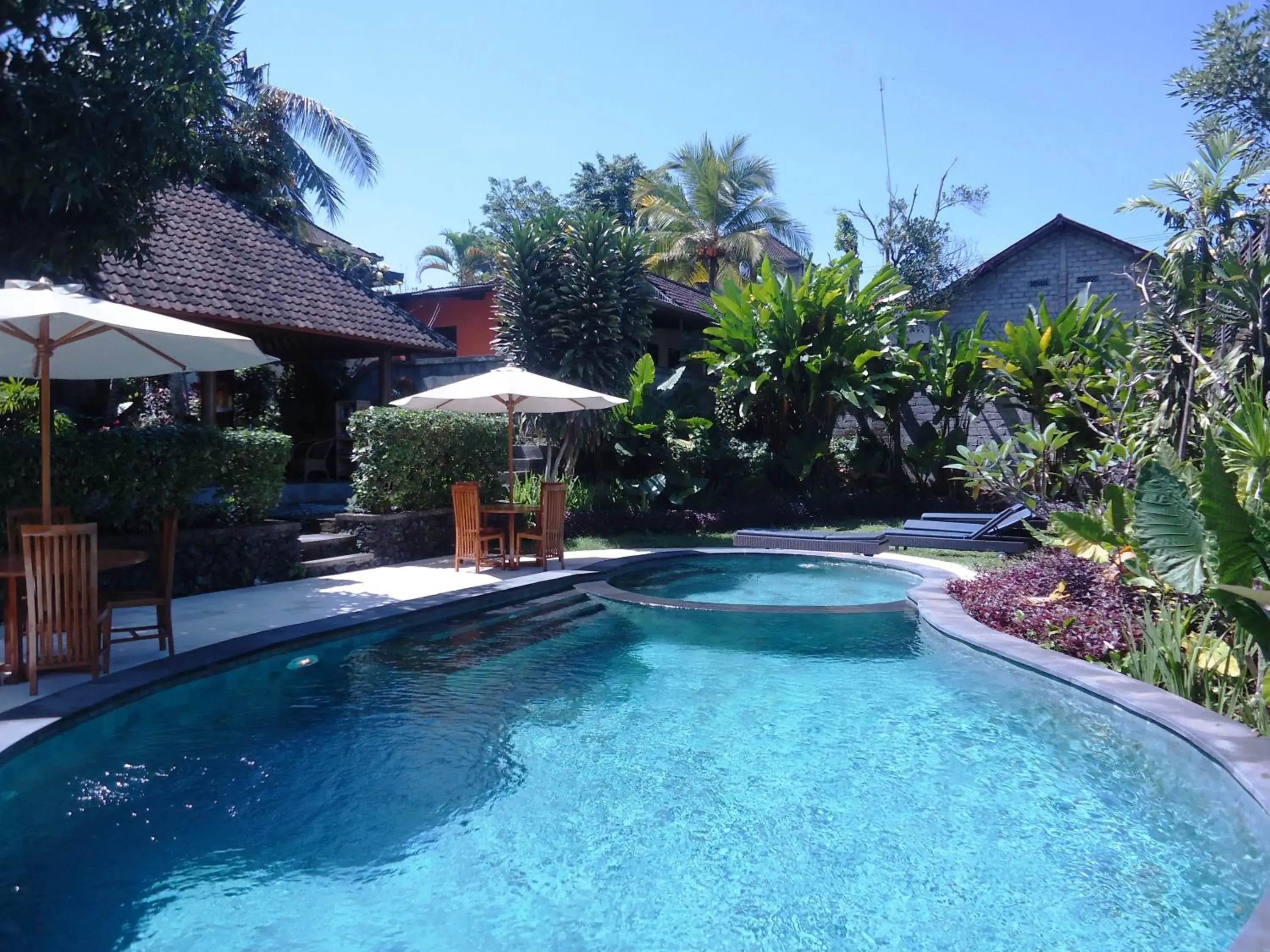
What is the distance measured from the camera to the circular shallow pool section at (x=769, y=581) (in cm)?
1069

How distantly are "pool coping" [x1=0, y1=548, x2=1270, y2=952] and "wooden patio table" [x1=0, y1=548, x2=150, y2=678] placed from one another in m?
0.53

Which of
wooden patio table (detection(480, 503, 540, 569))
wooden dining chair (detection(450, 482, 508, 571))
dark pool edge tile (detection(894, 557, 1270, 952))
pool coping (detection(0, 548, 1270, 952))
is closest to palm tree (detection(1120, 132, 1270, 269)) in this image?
pool coping (detection(0, 548, 1270, 952))

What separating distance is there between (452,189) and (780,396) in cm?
2234

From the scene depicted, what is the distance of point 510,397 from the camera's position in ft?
39.2

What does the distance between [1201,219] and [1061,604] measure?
4.77 m

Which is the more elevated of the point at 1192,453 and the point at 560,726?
the point at 1192,453

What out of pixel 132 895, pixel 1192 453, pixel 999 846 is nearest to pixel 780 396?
pixel 1192 453

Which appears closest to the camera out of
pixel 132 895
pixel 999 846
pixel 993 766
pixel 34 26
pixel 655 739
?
pixel 132 895

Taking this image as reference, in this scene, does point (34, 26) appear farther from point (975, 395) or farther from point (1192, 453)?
point (975, 395)

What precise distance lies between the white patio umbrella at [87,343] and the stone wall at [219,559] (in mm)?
2087

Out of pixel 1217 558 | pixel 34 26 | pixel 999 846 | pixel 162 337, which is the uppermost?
pixel 34 26

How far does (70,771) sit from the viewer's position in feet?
16.2

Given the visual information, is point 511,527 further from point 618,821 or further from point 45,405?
point 618,821

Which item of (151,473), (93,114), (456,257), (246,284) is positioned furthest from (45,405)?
(456,257)
